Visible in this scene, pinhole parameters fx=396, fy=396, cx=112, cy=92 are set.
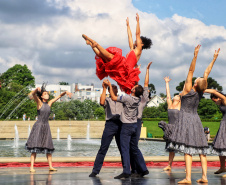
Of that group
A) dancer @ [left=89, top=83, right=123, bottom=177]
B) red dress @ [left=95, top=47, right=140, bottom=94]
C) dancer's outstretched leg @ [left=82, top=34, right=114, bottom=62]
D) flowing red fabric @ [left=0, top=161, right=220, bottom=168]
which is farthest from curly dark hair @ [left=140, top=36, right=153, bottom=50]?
flowing red fabric @ [left=0, top=161, right=220, bottom=168]

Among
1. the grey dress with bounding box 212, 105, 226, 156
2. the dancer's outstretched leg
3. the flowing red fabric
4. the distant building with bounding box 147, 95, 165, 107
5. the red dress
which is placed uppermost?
the distant building with bounding box 147, 95, 165, 107

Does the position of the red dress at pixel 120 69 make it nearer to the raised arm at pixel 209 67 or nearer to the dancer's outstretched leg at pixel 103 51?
the dancer's outstretched leg at pixel 103 51

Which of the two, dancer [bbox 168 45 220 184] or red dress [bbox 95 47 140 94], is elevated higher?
red dress [bbox 95 47 140 94]

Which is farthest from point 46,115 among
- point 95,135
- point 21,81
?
point 21,81

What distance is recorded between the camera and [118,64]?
7527mm

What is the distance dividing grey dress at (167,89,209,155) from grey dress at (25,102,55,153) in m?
3.52

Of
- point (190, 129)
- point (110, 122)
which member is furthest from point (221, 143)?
point (110, 122)

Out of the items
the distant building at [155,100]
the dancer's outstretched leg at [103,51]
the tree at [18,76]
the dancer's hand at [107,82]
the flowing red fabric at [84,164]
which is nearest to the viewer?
the dancer's outstretched leg at [103,51]

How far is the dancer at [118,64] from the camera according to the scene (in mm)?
7422

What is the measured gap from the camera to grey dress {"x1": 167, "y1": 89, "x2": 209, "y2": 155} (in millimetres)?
7699

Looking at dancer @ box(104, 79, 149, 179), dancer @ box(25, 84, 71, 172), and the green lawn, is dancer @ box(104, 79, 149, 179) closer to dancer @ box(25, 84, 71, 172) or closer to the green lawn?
dancer @ box(25, 84, 71, 172)

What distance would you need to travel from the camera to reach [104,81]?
8102 millimetres

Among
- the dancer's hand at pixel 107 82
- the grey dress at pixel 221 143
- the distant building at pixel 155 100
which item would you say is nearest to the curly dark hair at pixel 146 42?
the dancer's hand at pixel 107 82

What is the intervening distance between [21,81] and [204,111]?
4011 cm
